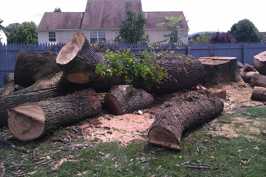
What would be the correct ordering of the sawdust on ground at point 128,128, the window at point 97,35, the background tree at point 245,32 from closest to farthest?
the sawdust on ground at point 128,128 → the background tree at point 245,32 → the window at point 97,35

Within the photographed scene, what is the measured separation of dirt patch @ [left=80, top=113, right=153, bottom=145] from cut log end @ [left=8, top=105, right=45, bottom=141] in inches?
27.0

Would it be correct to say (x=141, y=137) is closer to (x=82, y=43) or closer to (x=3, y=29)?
(x=82, y=43)

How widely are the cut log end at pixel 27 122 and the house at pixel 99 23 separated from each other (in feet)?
97.3

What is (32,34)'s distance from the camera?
36.7m

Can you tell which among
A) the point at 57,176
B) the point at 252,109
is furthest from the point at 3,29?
the point at 57,176

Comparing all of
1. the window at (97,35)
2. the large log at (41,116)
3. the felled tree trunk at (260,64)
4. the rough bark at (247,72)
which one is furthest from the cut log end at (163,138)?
the window at (97,35)

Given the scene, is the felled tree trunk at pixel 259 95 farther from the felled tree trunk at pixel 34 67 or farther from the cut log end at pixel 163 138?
the felled tree trunk at pixel 34 67

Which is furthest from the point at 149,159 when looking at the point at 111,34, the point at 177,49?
the point at 111,34

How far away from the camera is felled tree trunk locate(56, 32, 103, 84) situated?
24.1ft

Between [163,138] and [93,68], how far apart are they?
97.1 inches

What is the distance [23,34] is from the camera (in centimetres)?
3572

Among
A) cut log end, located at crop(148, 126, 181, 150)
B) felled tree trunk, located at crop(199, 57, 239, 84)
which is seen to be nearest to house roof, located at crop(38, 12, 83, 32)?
felled tree trunk, located at crop(199, 57, 239, 84)

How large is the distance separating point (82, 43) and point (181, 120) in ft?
7.99

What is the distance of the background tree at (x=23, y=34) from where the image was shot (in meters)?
34.5
